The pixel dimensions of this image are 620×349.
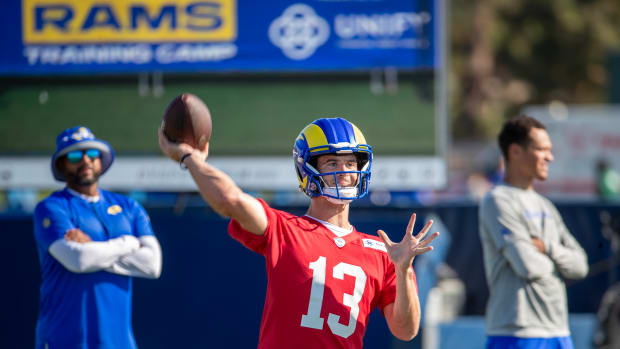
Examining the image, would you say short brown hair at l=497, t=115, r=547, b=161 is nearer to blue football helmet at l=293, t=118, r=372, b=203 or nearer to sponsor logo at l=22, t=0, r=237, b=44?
blue football helmet at l=293, t=118, r=372, b=203

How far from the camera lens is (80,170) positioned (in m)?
4.72

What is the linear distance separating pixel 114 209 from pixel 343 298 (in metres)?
1.96

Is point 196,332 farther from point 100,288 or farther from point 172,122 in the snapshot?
point 172,122

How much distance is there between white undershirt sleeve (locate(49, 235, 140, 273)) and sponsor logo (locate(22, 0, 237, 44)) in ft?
12.2

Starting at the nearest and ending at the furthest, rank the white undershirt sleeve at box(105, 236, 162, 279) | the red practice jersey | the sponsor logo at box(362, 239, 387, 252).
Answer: the red practice jersey < the sponsor logo at box(362, 239, 387, 252) < the white undershirt sleeve at box(105, 236, 162, 279)

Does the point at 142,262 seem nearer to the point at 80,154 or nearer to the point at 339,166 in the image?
the point at 80,154

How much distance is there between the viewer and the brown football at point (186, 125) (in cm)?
299

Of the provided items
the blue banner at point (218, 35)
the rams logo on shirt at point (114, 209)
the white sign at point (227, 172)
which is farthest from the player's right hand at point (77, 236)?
the blue banner at point (218, 35)

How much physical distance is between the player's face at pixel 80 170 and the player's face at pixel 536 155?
2586 mm

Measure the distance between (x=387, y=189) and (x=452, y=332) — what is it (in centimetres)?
146

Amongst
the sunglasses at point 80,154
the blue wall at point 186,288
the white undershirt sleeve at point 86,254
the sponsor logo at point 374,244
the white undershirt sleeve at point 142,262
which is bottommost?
the blue wall at point 186,288

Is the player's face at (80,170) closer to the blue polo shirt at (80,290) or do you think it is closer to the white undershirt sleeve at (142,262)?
the blue polo shirt at (80,290)

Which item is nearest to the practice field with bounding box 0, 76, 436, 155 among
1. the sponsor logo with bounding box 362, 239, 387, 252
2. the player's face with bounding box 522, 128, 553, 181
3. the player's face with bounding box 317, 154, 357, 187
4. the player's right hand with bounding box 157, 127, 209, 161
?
the player's face with bounding box 522, 128, 553, 181

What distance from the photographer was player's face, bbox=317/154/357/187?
3.33 metres
